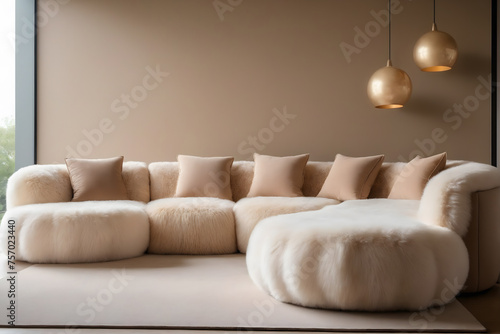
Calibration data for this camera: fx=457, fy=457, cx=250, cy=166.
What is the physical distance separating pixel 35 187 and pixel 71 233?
30.9 inches

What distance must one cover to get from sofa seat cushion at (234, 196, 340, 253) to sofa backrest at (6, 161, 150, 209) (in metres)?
1.04

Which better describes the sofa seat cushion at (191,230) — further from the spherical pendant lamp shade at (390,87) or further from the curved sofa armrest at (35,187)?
the spherical pendant lamp shade at (390,87)

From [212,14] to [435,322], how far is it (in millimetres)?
3741

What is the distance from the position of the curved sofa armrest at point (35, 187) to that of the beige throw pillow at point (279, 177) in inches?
60.8

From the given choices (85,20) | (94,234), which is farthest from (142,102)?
(94,234)

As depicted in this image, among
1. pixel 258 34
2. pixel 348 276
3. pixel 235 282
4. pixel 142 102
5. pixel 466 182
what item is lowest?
pixel 235 282

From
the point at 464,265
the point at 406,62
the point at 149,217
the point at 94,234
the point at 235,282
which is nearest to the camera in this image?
the point at 464,265

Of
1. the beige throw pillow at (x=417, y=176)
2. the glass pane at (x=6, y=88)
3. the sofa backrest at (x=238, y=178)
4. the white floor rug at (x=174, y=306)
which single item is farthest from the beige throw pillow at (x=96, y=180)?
the beige throw pillow at (x=417, y=176)

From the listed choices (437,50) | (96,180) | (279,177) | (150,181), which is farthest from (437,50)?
(96,180)

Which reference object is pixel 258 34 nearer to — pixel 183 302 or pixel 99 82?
pixel 99 82

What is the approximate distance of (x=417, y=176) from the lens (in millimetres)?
3355

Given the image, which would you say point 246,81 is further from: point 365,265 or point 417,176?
point 365,265

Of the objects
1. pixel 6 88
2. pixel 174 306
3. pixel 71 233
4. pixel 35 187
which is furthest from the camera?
pixel 6 88

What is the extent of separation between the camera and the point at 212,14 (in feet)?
15.3
